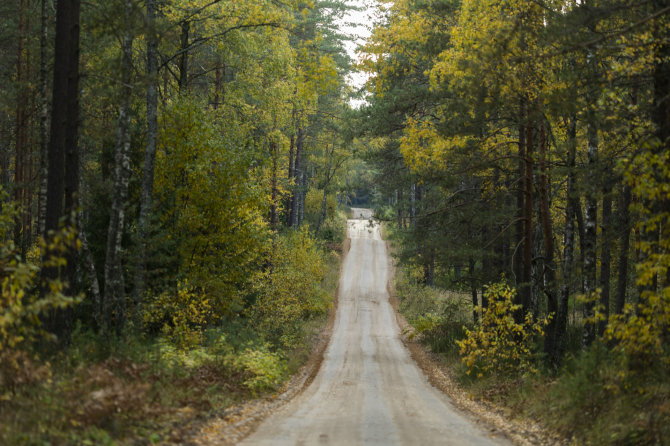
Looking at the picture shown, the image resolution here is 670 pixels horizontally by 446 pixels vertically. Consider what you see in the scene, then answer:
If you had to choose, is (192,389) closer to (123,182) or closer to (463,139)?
(123,182)

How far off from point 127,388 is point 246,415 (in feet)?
11.5

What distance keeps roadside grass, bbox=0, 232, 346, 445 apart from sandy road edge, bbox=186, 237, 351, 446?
220mm

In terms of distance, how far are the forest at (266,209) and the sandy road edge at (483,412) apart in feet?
0.99

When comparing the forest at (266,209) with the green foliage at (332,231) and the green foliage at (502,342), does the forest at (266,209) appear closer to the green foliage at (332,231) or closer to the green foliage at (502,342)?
the green foliage at (502,342)

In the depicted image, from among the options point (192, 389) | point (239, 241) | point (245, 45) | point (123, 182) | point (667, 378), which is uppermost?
point (245, 45)

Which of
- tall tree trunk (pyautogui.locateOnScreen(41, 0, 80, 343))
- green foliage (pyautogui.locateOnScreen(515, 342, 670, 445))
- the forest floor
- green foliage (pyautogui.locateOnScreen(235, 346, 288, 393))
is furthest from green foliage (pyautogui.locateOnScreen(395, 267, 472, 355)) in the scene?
tall tree trunk (pyautogui.locateOnScreen(41, 0, 80, 343))

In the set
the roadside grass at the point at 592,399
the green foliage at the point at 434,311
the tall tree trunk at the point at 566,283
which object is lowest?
the green foliage at the point at 434,311

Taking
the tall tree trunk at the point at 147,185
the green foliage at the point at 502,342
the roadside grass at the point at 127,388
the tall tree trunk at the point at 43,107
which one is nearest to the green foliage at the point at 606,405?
the green foliage at the point at 502,342

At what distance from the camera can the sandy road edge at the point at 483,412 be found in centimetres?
1008

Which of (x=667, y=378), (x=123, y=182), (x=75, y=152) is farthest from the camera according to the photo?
(x=123, y=182)

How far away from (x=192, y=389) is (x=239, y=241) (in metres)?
6.54

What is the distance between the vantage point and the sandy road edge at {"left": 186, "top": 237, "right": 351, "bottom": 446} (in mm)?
8883

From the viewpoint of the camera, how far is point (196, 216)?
53.5ft

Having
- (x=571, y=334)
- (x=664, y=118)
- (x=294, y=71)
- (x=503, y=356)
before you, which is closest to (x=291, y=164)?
(x=294, y=71)
